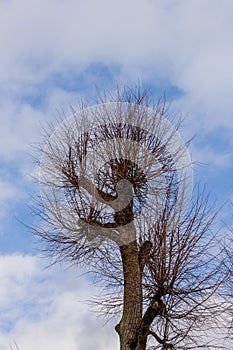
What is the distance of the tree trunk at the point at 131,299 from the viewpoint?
8.80 meters

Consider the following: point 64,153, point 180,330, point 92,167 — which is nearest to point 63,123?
point 64,153

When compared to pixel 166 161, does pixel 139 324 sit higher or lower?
lower

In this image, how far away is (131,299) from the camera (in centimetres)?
907

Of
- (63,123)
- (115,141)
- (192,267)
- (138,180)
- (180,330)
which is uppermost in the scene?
(63,123)

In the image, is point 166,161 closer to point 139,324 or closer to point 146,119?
point 146,119

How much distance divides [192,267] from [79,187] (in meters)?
2.31

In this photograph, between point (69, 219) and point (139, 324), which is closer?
point (139, 324)

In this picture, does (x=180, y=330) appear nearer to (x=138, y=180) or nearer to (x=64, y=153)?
(x=138, y=180)

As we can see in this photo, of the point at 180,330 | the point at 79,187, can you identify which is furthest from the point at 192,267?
the point at 79,187

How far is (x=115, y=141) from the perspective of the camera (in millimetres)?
10039

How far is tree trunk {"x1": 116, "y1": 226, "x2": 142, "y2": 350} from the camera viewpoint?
28.9 ft

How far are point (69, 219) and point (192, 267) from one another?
7.33 feet

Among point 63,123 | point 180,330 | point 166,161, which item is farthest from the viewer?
point 63,123

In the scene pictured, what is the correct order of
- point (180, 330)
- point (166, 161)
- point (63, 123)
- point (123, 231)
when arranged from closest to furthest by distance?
point (180, 330) < point (123, 231) < point (166, 161) < point (63, 123)
